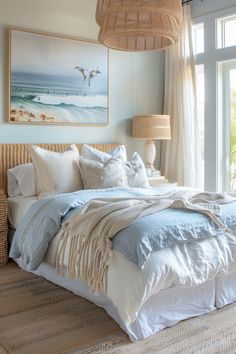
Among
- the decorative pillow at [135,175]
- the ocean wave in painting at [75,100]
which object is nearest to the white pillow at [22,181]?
the ocean wave in painting at [75,100]

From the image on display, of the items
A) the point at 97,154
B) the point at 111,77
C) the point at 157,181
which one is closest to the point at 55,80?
the point at 111,77

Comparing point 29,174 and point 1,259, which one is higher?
point 29,174

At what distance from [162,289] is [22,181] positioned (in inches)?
84.4

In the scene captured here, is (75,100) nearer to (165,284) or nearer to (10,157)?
(10,157)

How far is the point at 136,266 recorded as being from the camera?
230 cm

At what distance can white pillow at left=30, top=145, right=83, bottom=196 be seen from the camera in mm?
3873

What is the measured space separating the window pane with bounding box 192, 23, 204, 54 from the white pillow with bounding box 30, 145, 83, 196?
2.38 metres

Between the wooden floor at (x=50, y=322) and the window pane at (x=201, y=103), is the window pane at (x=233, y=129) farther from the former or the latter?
the wooden floor at (x=50, y=322)

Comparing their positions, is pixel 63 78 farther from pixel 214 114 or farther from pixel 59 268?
pixel 59 268

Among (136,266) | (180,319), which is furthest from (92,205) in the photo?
(180,319)

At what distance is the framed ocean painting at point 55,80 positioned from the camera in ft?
14.3

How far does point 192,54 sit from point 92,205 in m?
3.08

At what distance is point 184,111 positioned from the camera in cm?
528

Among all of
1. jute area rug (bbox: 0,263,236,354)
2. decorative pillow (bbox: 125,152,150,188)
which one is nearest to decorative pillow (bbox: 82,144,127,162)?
decorative pillow (bbox: 125,152,150,188)
